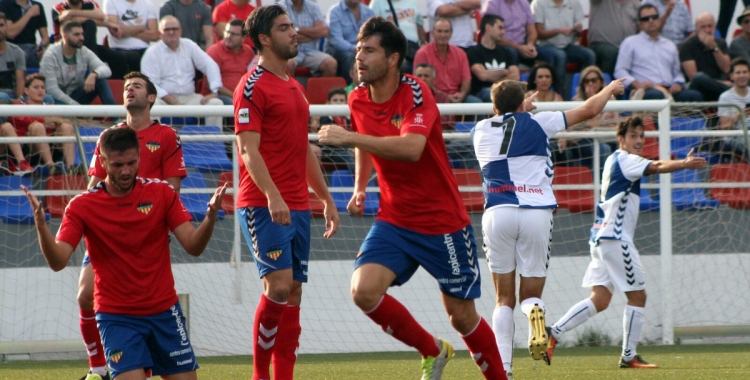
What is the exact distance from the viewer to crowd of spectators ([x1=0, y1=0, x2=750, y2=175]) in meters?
11.3

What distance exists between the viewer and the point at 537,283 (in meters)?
6.63

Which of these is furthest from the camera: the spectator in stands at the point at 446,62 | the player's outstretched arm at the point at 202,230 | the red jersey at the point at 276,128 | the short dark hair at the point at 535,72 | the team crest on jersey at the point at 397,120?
the spectator in stands at the point at 446,62

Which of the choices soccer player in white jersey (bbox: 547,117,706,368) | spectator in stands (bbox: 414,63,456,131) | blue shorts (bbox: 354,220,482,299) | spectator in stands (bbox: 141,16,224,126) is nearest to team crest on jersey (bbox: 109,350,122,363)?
blue shorts (bbox: 354,220,482,299)

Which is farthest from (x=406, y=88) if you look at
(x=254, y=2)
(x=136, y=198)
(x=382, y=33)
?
(x=254, y=2)

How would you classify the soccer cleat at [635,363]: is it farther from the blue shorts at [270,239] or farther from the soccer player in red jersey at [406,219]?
the blue shorts at [270,239]

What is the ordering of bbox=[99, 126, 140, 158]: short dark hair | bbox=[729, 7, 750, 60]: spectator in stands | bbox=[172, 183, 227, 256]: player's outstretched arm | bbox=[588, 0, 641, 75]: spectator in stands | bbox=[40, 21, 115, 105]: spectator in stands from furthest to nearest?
1. bbox=[729, 7, 750, 60]: spectator in stands
2. bbox=[588, 0, 641, 75]: spectator in stands
3. bbox=[40, 21, 115, 105]: spectator in stands
4. bbox=[99, 126, 140, 158]: short dark hair
5. bbox=[172, 183, 227, 256]: player's outstretched arm

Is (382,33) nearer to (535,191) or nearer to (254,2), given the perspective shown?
(535,191)

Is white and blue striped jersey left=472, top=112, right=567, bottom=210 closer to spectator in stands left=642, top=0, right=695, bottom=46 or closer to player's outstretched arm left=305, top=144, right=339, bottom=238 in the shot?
player's outstretched arm left=305, top=144, right=339, bottom=238

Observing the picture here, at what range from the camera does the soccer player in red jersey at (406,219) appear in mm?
5391

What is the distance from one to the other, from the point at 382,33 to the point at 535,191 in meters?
1.79

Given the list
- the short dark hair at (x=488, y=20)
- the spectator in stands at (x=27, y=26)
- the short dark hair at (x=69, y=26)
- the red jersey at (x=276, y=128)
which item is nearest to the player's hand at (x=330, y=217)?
the red jersey at (x=276, y=128)

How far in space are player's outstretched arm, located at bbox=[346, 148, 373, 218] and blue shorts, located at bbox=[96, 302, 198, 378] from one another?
3.90ft

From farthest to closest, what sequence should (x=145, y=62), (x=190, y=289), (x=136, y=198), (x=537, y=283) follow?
(x=145, y=62), (x=190, y=289), (x=537, y=283), (x=136, y=198)

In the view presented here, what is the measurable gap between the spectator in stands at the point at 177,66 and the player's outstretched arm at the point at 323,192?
550 centimetres
